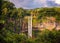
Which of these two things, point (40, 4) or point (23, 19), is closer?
point (23, 19)

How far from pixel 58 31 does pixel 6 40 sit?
125cm

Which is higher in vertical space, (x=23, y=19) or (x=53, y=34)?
(x=23, y=19)

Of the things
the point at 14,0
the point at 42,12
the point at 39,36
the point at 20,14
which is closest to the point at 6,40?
the point at 39,36

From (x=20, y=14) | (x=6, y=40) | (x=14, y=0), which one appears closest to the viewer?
(x=6, y=40)

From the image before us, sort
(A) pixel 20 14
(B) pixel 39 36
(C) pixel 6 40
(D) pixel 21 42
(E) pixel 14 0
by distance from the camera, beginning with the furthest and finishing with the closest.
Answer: (E) pixel 14 0
(A) pixel 20 14
(B) pixel 39 36
(D) pixel 21 42
(C) pixel 6 40

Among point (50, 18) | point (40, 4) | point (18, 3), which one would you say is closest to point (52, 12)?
point (50, 18)

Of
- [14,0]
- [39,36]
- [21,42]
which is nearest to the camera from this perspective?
[21,42]

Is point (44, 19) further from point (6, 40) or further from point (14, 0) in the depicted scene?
point (6, 40)

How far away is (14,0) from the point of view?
16.1 feet

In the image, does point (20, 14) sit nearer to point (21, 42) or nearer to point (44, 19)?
point (44, 19)

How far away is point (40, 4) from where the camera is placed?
4934 millimetres

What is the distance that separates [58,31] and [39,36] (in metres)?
0.45

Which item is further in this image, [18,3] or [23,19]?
[18,3]

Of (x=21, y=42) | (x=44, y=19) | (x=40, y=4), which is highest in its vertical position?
(x=40, y=4)
